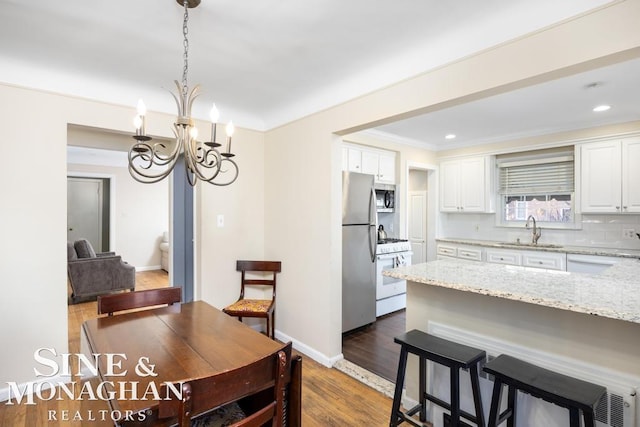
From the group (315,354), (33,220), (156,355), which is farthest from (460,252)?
(33,220)

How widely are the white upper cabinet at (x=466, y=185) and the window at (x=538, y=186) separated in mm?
267

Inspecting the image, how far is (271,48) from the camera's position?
2.12 m

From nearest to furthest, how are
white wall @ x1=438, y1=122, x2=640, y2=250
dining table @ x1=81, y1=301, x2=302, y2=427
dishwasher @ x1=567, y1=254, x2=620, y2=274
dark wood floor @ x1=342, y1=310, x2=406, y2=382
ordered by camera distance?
1. dining table @ x1=81, y1=301, x2=302, y2=427
2. dark wood floor @ x1=342, y1=310, x2=406, y2=382
3. dishwasher @ x1=567, y1=254, x2=620, y2=274
4. white wall @ x1=438, y1=122, x2=640, y2=250

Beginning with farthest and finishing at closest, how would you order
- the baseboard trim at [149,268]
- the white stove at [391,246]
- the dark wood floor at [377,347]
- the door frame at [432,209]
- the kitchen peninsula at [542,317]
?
the baseboard trim at [149,268], the door frame at [432,209], the white stove at [391,246], the dark wood floor at [377,347], the kitchen peninsula at [542,317]

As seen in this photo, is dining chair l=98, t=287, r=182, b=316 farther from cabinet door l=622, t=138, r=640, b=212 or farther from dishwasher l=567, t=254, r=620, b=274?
cabinet door l=622, t=138, r=640, b=212

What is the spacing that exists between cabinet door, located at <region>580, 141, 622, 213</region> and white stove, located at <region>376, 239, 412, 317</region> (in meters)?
2.14

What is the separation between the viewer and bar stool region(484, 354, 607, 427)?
1.26 metres

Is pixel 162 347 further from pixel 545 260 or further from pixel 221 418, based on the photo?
pixel 545 260

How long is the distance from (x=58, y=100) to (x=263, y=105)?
1.61 meters

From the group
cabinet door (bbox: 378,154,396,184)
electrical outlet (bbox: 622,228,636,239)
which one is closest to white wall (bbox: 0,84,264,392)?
cabinet door (bbox: 378,154,396,184)

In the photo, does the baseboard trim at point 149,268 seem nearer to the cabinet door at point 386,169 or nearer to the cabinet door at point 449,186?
the cabinet door at point 386,169

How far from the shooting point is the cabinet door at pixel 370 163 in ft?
13.7

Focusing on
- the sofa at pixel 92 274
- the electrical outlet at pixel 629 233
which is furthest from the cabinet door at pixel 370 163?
the sofa at pixel 92 274

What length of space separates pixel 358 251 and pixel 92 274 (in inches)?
162
